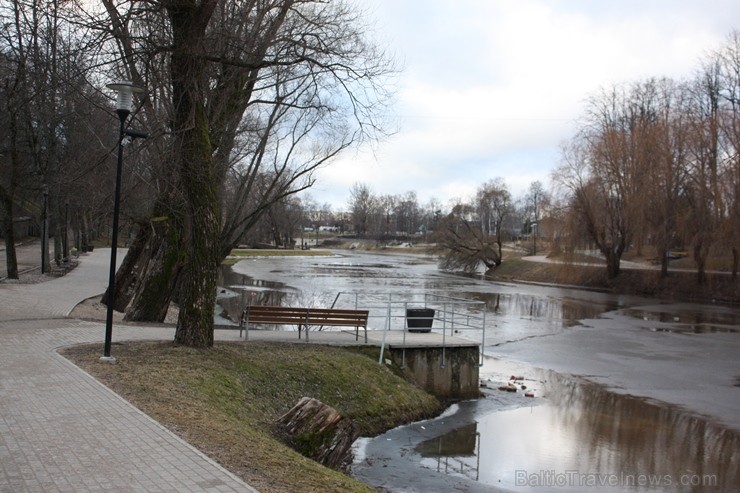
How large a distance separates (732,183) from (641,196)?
561 cm

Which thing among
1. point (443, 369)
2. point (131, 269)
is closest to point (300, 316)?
point (443, 369)

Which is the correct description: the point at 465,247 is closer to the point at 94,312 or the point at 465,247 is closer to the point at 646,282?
the point at 646,282

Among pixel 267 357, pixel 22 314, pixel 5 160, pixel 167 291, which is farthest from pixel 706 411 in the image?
pixel 5 160

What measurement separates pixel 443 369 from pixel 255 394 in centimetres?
550

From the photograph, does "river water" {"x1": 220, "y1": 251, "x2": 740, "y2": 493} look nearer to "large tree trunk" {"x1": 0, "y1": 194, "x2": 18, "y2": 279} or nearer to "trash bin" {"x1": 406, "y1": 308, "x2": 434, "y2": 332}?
"trash bin" {"x1": 406, "y1": 308, "x2": 434, "y2": 332}

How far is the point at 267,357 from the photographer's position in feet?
39.5

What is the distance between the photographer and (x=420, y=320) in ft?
53.0

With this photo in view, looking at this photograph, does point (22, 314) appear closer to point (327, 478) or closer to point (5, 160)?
point (327, 478)

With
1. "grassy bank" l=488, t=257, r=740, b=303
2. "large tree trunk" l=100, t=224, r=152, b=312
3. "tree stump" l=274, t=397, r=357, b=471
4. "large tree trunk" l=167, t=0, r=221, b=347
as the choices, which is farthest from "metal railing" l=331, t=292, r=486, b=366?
"grassy bank" l=488, t=257, r=740, b=303

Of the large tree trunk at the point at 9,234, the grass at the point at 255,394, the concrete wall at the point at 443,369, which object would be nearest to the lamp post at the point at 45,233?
the large tree trunk at the point at 9,234

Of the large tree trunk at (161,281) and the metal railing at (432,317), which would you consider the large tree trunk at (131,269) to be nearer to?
the large tree trunk at (161,281)

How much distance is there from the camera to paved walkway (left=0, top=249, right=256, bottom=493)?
5.30 meters

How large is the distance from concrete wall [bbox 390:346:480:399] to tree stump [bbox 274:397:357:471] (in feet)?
17.6

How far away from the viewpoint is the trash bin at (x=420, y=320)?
1603 cm
